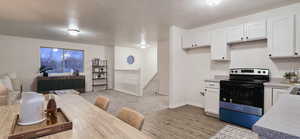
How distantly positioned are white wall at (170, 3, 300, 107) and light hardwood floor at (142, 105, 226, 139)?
66 cm

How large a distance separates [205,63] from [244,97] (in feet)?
4.87

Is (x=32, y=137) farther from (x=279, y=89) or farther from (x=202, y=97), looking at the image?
(x=202, y=97)

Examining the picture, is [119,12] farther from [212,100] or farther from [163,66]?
[163,66]

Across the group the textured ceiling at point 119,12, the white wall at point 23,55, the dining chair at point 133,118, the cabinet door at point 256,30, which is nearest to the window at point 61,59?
the white wall at point 23,55

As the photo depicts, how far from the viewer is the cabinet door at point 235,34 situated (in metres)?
2.97

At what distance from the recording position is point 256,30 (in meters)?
2.78

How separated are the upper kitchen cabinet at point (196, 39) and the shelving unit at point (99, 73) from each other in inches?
181

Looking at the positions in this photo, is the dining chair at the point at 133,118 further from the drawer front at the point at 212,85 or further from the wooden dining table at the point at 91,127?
the drawer front at the point at 212,85

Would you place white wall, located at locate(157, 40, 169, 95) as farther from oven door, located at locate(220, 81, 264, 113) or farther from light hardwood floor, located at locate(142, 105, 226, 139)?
oven door, located at locate(220, 81, 264, 113)

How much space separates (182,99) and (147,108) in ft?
3.68

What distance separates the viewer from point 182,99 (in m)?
4.18

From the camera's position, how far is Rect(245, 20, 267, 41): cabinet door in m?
2.69

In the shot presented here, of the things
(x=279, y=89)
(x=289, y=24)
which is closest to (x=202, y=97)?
(x=279, y=89)

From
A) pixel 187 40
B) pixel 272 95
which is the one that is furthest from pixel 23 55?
pixel 272 95
